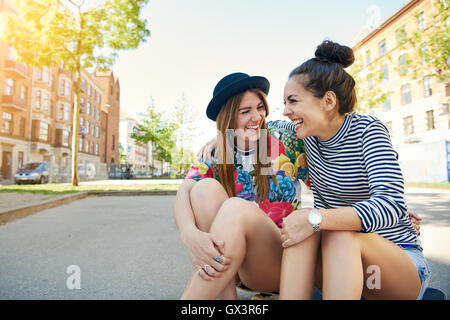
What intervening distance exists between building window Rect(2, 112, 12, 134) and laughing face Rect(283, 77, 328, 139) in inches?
1197

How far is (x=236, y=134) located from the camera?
190 cm

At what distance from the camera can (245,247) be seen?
1339mm

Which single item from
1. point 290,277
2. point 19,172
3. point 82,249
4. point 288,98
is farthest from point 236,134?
point 19,172

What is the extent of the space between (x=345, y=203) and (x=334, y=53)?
786mm

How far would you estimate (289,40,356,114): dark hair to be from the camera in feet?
4.70

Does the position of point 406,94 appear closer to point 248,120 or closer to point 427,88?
point 427,88

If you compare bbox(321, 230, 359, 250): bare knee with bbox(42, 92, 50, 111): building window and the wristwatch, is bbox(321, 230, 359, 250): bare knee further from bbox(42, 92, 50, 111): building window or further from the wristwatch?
bbox(42, 92, 50, 111): building window

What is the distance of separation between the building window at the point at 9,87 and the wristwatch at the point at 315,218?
3185cm

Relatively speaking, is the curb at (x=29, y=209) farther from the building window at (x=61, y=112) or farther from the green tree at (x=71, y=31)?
the building window at (x=61, y=112)

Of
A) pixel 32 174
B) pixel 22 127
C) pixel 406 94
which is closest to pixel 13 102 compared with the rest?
pixel 22 127

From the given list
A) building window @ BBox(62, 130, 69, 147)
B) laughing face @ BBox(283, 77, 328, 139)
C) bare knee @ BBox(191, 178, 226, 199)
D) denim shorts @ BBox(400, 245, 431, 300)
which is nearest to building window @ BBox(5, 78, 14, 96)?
building window @ BBox(62, 130, 69, 147)

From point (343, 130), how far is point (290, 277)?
2.55 feet
